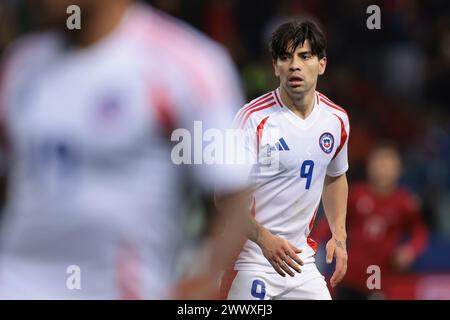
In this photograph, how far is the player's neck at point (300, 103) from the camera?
12.6 ft

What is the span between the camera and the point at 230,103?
2.60 m

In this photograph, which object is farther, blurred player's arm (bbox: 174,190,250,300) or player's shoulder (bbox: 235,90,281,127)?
player's shoulder (bbox: 235,90,281,127)

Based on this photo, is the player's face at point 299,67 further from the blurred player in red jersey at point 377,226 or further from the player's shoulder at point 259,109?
the blurred player in red jersey at point 377,226

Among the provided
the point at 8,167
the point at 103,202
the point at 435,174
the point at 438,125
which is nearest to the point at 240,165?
the point at 103,202

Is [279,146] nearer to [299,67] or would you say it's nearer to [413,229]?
[299,67]

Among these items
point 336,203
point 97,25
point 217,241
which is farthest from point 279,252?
point 97,25

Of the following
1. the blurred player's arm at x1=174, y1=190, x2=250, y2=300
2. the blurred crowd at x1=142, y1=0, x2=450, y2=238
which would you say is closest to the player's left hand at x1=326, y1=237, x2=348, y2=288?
the blurred player's arm at x1=174, y1=190, x2=250, y2=300

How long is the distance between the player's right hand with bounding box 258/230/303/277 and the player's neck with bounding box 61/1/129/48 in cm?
143

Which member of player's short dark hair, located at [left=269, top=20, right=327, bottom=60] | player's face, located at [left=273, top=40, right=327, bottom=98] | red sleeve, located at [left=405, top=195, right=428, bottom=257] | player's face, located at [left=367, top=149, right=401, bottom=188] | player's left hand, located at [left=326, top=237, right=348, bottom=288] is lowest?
player's left hand, located at [left=326, top=237, right=348, bottom=288]

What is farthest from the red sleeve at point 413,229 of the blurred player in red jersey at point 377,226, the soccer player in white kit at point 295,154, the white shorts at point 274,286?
→ the soccer player in white kit at point 295,154

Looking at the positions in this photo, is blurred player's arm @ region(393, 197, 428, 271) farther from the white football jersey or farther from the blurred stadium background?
the white football jersey

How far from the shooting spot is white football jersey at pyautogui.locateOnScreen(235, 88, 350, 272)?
3848mm

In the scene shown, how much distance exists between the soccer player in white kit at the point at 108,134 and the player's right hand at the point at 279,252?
1108 mm

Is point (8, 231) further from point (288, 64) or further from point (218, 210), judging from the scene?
point (288, 64)
